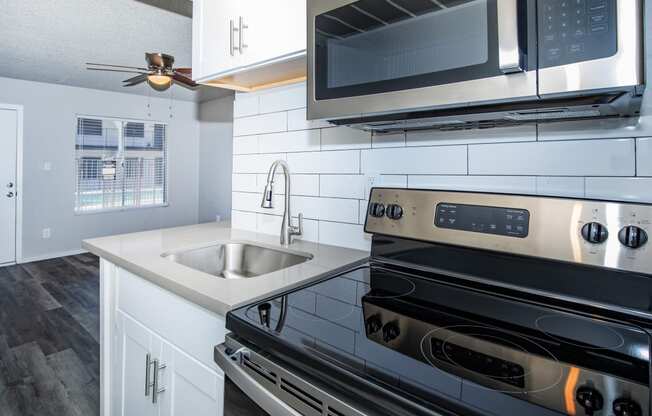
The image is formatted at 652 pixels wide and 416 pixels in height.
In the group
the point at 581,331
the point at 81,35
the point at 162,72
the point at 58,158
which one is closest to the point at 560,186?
the point at 581,331

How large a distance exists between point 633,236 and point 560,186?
0.70 feet

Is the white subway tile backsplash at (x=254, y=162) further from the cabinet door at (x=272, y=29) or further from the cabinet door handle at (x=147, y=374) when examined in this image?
the cabinet door handle at (x=147, y=374)

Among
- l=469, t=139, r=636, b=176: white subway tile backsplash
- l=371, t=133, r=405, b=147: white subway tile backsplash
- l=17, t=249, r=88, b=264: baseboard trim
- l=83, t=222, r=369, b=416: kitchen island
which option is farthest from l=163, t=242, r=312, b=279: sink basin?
l=17, t=249, r=88, b=264: baseboard trim

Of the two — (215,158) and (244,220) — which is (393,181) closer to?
(244,220)

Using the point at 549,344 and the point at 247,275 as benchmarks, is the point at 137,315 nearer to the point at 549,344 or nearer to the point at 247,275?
the point at 247,275

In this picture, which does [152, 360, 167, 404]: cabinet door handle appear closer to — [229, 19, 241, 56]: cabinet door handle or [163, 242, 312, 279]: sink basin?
[163, 242, 312, 279]: sink basin

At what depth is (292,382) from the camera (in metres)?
0.63

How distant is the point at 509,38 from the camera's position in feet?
2.26

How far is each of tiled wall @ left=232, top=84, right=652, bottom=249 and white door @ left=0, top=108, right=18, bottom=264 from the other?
4.34 metres

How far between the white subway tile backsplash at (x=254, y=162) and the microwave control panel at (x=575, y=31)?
3.67 feet

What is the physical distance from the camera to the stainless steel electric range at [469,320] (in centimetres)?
54

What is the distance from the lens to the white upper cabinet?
1169 millimetres

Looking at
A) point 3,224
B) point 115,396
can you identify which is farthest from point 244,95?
point 3,224

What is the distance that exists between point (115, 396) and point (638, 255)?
1.71 m
